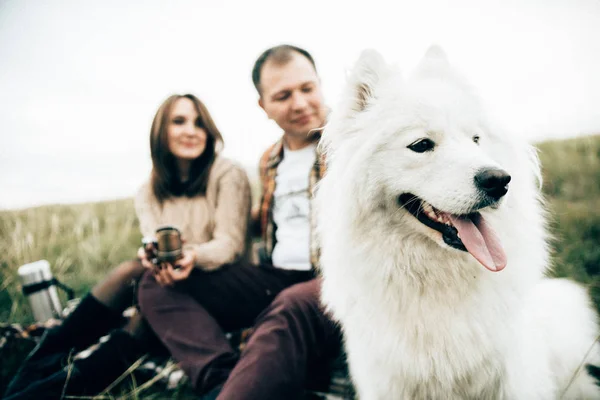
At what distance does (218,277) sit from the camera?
8.49 feet

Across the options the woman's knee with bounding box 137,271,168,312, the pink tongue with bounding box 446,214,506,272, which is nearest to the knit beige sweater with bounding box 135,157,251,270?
the woman's knee with bounding box 137,271,168,312

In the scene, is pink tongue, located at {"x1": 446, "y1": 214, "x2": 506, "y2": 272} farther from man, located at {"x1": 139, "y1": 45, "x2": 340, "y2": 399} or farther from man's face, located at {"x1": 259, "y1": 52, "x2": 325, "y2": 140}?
man's face, located at {"x1": 259, "y1": 52, "x2": 325, "y2": 140}

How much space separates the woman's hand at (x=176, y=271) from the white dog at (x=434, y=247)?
115 cm

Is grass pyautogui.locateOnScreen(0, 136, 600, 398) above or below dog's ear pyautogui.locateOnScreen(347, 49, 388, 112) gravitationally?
below

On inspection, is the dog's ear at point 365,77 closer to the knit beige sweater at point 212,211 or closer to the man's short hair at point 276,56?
the man's short hair at point 276,56

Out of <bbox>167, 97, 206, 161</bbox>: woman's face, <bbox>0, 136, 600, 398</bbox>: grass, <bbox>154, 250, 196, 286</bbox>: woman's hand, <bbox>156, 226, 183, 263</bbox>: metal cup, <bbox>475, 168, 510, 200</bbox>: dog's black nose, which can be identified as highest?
<bbox>167, 97, 206, 161</bbox>: woman's face

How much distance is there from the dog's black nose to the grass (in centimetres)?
222

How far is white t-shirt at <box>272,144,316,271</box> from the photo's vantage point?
2729 millimetres

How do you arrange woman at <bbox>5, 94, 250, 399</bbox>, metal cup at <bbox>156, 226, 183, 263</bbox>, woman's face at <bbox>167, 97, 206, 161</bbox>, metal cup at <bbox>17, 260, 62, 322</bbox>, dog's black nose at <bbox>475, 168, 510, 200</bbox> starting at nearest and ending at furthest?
dog's black nose at <bbox>475, 168, 510, 200</bbox> → metal cup at <bbox>156, 226, 183, 263</bbox> → woman at <bbox>5, 94, 250, 399</bbox> → woman's face at <bbox>167, 97, 206, 161</bbox> → metal cup at <bbox>17, 260, 62, 322</bbox>

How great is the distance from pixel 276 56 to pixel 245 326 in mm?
2270

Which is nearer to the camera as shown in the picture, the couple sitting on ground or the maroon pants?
the maroon pants

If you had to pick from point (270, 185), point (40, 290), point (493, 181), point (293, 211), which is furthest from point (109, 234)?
point (493, 181)

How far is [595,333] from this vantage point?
6.14 feet

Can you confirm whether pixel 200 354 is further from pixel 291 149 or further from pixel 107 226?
pixel 107 226
